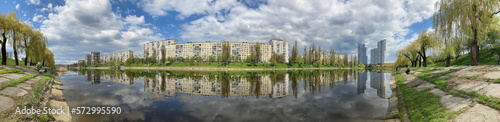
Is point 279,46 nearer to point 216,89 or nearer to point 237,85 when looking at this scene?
point 237,85

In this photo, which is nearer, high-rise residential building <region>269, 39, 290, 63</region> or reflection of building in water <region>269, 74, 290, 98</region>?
reflection of building in water <region>269, 74, 290, 98</region>

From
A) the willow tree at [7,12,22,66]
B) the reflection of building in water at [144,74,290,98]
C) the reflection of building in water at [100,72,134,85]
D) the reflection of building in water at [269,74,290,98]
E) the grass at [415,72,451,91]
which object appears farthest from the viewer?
the willow tree at [7,12,22,66]

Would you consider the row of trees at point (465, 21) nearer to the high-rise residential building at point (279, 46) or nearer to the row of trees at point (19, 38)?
the row of trees at point (19, 38)

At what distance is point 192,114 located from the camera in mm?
9633

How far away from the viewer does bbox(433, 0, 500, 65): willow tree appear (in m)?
16.0

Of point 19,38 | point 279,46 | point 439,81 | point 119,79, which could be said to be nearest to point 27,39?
point 19,38

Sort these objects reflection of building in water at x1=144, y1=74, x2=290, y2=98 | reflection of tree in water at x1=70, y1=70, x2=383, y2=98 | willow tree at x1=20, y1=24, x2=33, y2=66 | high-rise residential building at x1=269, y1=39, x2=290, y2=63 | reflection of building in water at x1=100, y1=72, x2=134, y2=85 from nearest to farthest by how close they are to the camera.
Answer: reflection of building in water at x1=144, y1=74, x2=290, y2=98 → reflection of tree in water at x1=70, y1=70, x2=383, y2=98 → reflection of building in water at x1=100, y1=72, x2=134, y2=85 → willow tree at x1=20, y1=24, x2=33, y2=66 → high-rise residential building at x1=269, y1=39, x2=290, y2=63

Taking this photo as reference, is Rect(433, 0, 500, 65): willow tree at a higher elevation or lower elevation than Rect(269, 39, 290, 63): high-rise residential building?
lower

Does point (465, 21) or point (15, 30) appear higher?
point (15, 30)

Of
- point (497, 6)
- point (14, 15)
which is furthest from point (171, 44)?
point (497, 6)

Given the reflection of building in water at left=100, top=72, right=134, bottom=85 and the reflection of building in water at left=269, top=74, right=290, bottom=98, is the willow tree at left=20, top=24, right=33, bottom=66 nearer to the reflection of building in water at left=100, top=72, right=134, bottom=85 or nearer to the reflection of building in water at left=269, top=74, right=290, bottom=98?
the reflection of building in water at left=100, top=72, right=134, bottom=85

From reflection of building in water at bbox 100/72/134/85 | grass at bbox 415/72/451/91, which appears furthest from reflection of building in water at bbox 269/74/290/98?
reflection of building in water at bbox 100/72/134/85

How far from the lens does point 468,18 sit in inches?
643

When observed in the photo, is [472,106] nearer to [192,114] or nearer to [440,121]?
[440,121]
